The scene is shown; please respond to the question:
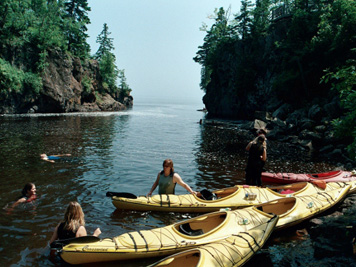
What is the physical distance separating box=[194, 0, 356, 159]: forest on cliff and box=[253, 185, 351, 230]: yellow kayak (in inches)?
102

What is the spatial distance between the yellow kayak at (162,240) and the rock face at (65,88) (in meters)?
43.3

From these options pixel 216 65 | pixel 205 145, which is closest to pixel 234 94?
pixel 216 65

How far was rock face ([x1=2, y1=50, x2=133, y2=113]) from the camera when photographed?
46969 millimetres

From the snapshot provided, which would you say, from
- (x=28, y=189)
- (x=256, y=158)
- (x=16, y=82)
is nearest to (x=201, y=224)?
(x=256, y=158)

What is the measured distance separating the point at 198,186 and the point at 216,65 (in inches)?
1918

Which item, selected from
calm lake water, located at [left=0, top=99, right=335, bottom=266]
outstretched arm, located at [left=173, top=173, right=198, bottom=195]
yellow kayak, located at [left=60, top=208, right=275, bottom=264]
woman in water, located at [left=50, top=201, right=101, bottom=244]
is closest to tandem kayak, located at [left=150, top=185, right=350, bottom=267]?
yellow kayak, located at [left=60, top=208, right=275, bottom=264]

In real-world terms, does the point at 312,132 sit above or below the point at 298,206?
above

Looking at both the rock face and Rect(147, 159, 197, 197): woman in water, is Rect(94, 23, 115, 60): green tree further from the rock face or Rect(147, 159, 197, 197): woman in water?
Rect(147, 159, 197, 197): woman in water

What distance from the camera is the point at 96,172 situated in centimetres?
1385

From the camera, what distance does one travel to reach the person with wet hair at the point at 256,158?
10055 millimetres

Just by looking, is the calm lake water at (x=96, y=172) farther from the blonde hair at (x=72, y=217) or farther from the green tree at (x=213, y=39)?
the green tree at (x=213, y=39)

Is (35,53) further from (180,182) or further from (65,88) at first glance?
(180,182)

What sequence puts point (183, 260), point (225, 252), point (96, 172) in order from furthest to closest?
point (96, 172) → point (225, 252) → point (183, 260)

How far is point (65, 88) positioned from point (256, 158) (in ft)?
155
